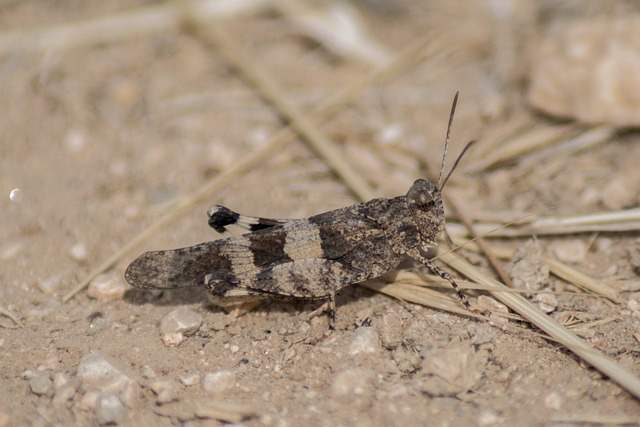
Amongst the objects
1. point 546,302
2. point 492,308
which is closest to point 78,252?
point 492,308

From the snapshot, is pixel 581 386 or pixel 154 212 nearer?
pixel 581 386

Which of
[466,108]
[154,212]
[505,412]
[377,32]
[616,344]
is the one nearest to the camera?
[505,412]

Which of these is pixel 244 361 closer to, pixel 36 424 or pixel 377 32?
pixel 36 424

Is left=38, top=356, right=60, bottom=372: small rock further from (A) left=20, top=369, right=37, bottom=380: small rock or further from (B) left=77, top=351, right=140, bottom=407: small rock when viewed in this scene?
(B) left=77, top=351, right=140, bottom=407: small rock

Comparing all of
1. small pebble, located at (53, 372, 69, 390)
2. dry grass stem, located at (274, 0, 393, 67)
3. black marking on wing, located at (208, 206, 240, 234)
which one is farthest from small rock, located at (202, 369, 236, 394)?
dry grass stem, located at (274, 0, 393, 67)

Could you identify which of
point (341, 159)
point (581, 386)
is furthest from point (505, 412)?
point (341, 159)

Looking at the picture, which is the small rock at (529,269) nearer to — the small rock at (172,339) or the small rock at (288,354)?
the small rock at (288,354)
